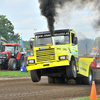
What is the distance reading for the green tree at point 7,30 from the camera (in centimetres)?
8956

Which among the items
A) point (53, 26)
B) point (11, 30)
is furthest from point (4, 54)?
point (11, 30)

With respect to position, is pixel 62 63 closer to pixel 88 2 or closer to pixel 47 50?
pixel 47 50

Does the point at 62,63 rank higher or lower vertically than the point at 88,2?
lower

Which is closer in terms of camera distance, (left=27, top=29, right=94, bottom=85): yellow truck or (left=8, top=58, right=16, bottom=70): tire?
(left=27, top=29, right=94, bottom=85): yellow truck

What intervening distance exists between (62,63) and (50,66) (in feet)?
2.14

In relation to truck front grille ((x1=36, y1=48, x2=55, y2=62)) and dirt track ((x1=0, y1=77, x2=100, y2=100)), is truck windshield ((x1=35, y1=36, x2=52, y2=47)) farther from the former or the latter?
dirt track ((x1=0, y1=77, x2=100, y2=100))

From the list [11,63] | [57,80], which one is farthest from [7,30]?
[57,80]

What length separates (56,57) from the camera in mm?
13312

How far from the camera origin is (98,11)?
1593 cm

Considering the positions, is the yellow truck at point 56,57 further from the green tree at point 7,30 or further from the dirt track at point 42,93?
the green tree at point 7,30

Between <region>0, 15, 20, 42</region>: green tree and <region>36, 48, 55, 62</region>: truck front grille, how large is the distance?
77.5 m

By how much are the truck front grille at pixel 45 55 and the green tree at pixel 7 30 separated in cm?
7747

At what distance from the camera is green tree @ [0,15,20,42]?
294 feet

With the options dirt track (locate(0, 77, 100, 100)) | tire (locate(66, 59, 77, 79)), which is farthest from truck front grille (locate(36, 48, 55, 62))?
dirt track (locate(0, 77, 100, 100))
